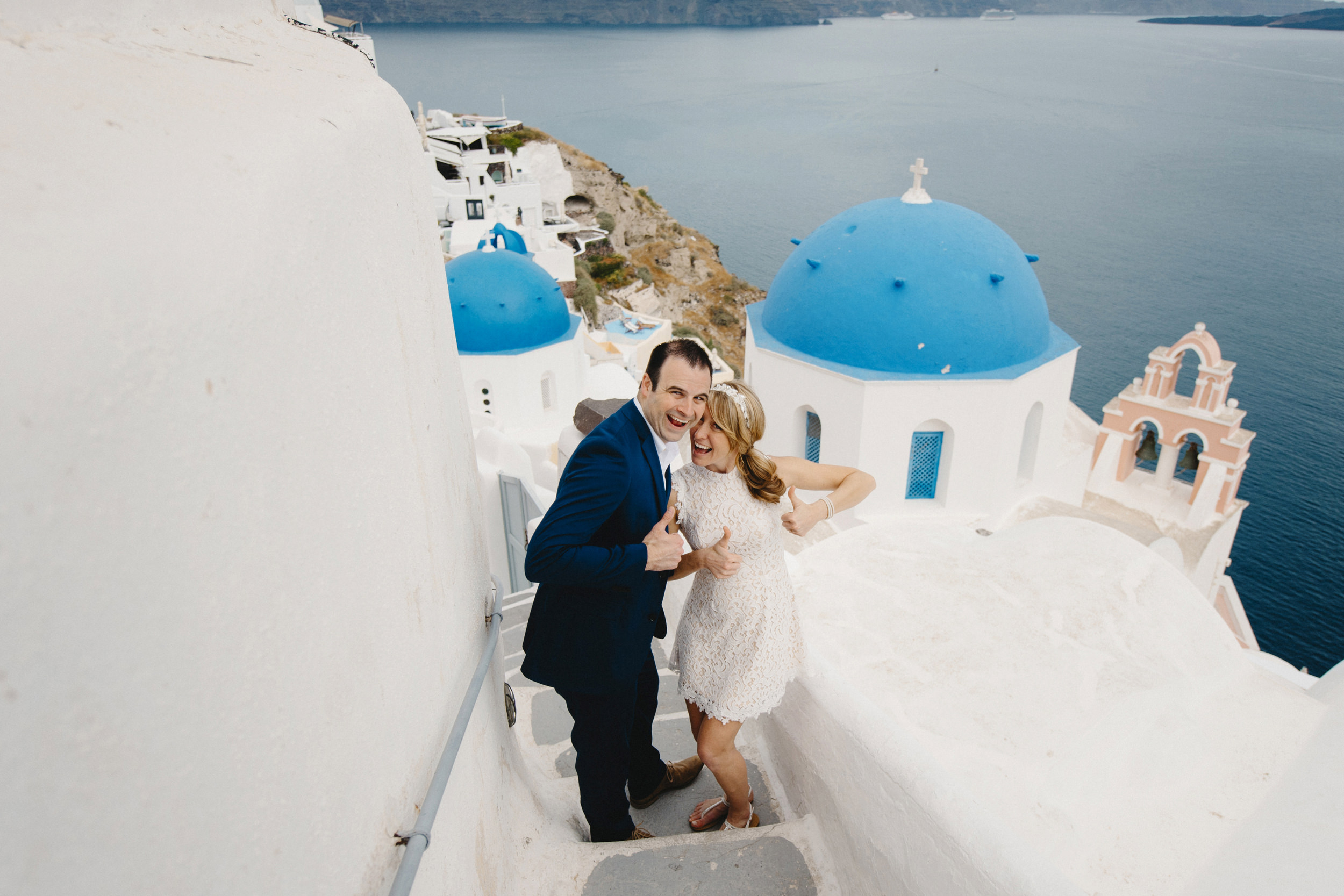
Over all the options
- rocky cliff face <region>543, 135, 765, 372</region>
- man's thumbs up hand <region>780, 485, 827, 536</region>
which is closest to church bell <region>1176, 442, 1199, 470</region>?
man's thumbs up hand <region>780, 485, 827, 536</region>

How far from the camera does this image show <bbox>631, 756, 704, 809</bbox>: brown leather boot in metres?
3.08

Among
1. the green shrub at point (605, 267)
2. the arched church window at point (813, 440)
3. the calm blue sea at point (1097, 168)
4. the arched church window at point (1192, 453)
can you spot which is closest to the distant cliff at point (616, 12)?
the calm blue sea at point (1097, 168)

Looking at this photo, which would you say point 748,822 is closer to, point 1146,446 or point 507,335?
point 507,335

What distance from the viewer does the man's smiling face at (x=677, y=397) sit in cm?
214

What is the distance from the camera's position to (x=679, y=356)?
7.08 ft

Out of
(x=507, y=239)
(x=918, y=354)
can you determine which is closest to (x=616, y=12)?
(x=507, y=239)

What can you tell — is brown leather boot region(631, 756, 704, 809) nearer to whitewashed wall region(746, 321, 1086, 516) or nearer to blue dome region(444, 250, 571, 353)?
whitewashed wall region(746, 321, 1086, 516)

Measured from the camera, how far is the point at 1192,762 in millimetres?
3186

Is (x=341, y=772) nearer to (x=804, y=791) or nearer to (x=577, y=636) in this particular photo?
(x=577, y=636)

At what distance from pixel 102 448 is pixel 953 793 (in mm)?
2109

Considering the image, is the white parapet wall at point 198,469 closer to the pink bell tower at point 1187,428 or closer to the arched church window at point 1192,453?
the pink bell tower at point 1187,428

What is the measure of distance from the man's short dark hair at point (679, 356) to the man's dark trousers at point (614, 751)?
3.17ft

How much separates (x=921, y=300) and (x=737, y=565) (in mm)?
7639

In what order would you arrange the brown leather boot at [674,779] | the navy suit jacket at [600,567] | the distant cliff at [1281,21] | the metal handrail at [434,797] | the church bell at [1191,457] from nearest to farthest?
the metal handrail at [434,797] → the navy suit jacket at [600,567] → the brown leather boot at [674,779] → the church bell at [1191,457] → the distant cliff at [1281,21]
